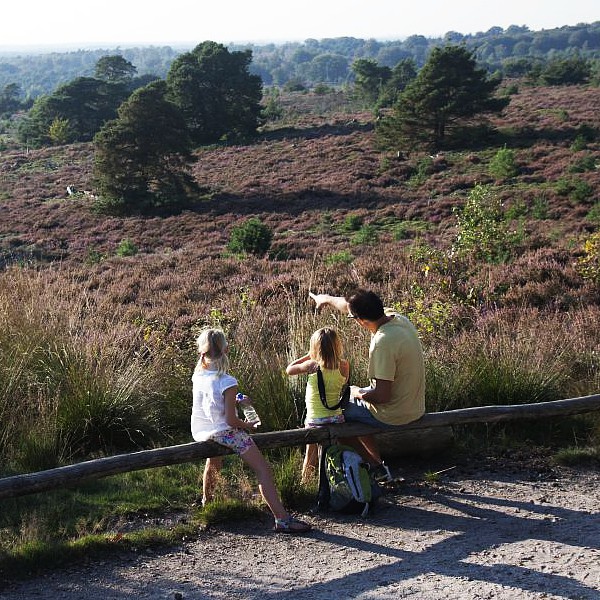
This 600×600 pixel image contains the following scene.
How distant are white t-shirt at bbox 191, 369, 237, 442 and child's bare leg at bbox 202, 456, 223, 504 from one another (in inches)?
8.2

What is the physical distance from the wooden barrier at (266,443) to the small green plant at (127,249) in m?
21.9

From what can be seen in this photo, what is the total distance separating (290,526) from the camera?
14.3 feet

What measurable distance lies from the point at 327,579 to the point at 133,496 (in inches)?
61.0

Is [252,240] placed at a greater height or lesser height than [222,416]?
lesser

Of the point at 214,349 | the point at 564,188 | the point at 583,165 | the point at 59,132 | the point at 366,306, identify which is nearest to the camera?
the point at 214,349

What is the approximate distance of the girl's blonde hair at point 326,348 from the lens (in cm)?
482

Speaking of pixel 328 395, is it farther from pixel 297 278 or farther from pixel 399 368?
pixel 297 278

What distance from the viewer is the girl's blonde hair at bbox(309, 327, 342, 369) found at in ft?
15.8

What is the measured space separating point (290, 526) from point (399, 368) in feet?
3.84

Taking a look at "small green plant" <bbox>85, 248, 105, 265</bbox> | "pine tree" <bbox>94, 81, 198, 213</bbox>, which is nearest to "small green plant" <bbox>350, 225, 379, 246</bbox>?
"small green plant" <bbox>85, 248, 105, 265</bbox>

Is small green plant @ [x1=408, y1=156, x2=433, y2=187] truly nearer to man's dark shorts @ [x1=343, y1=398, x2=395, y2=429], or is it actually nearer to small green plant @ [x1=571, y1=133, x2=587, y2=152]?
small green plant @ [x1=571, y1=133, x2=587, y2=152]

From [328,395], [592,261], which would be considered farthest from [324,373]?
[592,261]

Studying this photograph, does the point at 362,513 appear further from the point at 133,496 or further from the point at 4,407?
the point at 4,407

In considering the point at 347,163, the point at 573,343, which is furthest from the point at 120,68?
the point at 573,343
